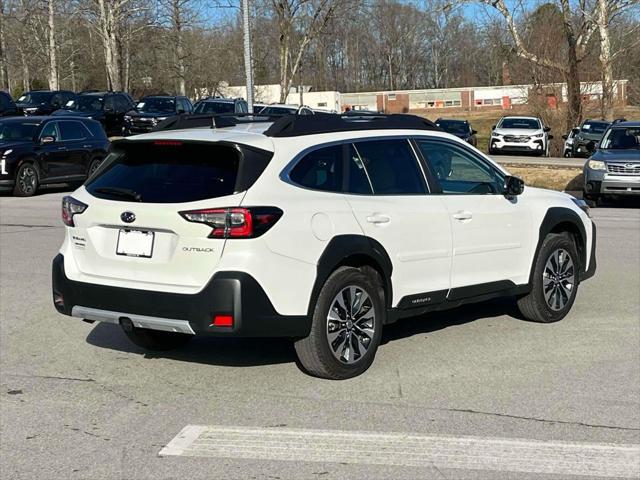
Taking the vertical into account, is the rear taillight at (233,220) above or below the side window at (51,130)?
below

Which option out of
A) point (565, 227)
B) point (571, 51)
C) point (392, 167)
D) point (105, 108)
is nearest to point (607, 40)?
point (571, 51)

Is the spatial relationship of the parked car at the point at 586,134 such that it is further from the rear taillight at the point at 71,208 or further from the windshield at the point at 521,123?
the rear taillight at the point at 71,208

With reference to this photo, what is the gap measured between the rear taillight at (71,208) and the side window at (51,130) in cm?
1581

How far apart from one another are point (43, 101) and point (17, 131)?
21183 millimetres

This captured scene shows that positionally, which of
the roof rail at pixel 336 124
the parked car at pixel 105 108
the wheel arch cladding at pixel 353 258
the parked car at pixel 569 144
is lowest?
the wheel arch cladding at pixel 353 258

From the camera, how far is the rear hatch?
5.55m

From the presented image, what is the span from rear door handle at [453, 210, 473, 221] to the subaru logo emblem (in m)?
2.50

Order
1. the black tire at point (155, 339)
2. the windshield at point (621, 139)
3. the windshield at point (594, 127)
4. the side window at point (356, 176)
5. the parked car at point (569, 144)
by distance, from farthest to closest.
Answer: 1. the windshield at point (594, 127)
2. the parked car at point (569, 144)
3. the windshield at point (621, 139)
4. the black tire at point (155, 339)
5. the side window at point (356, 176)

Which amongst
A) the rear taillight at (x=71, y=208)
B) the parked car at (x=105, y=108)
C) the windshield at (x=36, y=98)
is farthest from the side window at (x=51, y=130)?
the windshield at (x=36, y=98)

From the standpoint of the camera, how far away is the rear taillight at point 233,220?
5.46 meters

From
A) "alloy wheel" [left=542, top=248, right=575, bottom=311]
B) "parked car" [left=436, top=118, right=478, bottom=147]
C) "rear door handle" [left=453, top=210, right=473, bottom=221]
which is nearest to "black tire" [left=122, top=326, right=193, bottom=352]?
"rear door handle" [left=453, top=210, right=473, bottom=221]

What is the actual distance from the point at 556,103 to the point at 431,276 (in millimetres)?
35234

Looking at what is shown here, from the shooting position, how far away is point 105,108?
3731 cm

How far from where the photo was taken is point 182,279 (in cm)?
558
